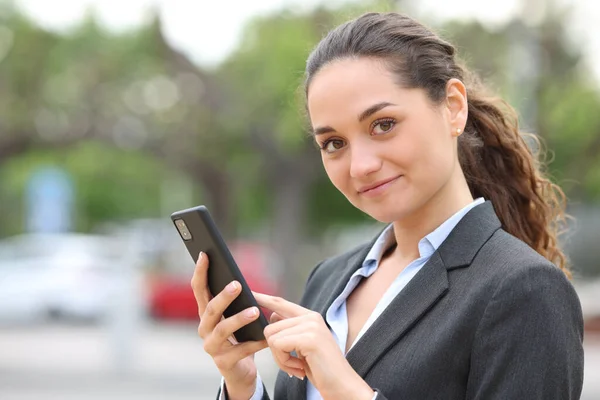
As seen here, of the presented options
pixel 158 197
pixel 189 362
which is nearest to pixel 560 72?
pixel 189 362

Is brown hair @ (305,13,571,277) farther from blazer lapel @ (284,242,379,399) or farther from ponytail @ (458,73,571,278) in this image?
blazer lapel @ (284,242,379,399)

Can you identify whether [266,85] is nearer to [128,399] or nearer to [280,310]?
[128,399]

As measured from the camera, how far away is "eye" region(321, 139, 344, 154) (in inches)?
70.7

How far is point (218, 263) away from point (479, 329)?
0.55 meters

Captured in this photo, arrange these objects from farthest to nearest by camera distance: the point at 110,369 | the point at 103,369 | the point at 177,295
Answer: the point at 177,295
the point at 103,369
the point at 110,369

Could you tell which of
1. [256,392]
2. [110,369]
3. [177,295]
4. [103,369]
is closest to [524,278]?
[256,392]

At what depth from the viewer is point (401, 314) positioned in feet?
5.78

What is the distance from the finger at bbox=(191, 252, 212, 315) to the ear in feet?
1.89

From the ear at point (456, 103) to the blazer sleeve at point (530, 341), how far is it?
14.4 inches

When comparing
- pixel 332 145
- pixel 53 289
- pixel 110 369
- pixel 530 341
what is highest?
pixel 53 289

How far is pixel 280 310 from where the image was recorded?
5.81 feet

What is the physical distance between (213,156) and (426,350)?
12012mm

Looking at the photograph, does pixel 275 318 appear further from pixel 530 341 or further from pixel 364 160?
pixel 530 341

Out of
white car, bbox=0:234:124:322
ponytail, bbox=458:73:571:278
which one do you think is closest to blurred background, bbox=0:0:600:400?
white car, bbox=0:234:124:322
